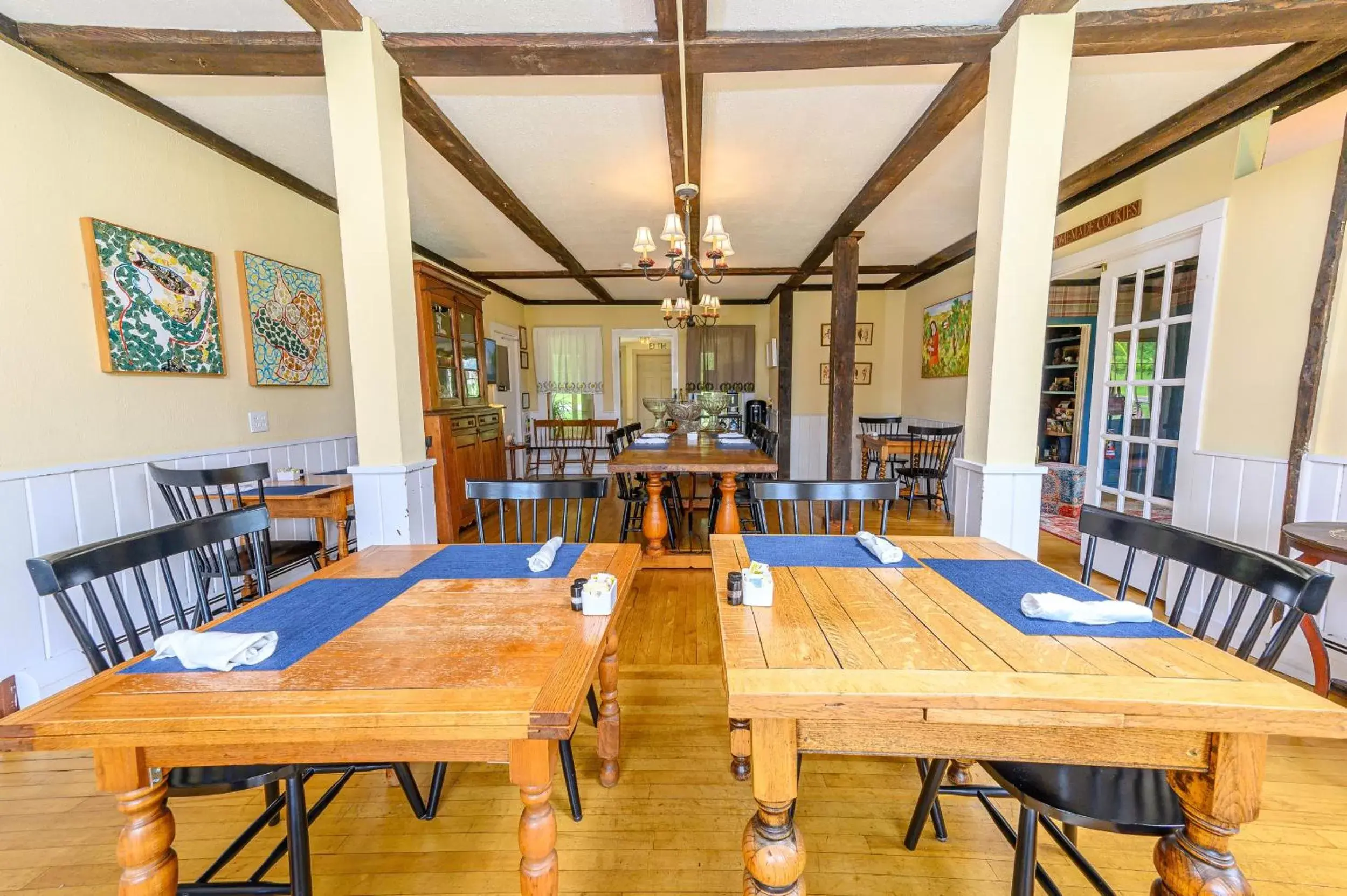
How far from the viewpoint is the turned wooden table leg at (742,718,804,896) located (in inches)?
32.0

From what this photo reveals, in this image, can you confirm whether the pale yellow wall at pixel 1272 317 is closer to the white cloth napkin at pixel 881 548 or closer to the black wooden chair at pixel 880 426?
the white cloth napkin at pixel 881 548

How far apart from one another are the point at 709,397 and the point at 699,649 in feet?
12.7

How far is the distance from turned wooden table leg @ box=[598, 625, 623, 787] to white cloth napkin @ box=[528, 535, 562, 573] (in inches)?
14.1

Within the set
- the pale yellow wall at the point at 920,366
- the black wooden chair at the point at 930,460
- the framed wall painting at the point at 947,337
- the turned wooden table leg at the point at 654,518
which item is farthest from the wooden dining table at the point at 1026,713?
the framed wall painting at the point at 947,337

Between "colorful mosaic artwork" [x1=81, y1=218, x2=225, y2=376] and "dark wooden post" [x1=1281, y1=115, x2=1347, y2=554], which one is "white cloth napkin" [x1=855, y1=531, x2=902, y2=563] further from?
"colorful mosaic artwork" [x1=81, y1=218, x2=225, y2=376]

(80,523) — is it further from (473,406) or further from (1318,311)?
(1318,311)

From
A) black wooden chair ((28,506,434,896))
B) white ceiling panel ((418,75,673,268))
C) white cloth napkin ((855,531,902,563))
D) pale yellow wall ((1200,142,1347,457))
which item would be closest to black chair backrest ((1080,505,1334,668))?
white cloth napkin ((855,531,902,563))

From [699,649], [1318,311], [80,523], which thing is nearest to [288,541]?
[80,523]

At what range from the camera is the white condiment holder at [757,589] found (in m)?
1.07

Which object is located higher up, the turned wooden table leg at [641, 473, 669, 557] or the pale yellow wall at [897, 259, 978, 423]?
the pale yellow wall at [897, 259, 978, 423]

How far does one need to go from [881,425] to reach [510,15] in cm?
556

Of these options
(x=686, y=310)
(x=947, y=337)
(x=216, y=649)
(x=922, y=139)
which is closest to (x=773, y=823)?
(x=216, y=649)

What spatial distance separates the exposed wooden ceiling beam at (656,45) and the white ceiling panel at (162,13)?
0.9 inches

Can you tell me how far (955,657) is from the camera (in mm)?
862
